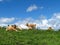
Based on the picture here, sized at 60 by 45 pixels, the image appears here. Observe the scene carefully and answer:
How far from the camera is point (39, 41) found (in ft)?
66.6

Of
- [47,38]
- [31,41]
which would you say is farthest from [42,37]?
[31,41]

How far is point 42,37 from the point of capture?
21938mm

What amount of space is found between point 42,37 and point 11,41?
349cm

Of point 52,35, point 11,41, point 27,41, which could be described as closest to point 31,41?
point 27,41

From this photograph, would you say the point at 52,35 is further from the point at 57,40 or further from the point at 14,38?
the point at 14,38

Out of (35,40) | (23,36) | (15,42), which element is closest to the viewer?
(15,42)

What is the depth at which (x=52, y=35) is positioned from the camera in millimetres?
23031

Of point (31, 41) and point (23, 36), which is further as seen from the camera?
point (23, 36)

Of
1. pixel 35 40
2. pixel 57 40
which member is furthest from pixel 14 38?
pixel 57 40

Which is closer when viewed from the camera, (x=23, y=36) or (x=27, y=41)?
(x=27, y=41)

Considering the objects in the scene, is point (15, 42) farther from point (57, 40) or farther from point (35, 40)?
point (57, 40)

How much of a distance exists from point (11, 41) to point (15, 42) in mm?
488

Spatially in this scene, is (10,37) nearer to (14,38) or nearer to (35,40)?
(14,38)

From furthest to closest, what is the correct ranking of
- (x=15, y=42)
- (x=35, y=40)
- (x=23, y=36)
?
(x=23, y=36) < (x=35, y=40) < (x=15, y=42)
